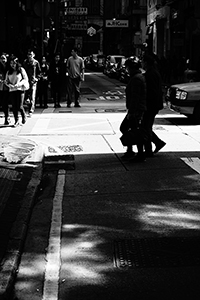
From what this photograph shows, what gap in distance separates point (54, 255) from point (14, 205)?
2034mm

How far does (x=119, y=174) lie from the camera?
34.8ft

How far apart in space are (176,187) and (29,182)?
2143 mm

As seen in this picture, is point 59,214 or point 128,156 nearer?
point 59,214

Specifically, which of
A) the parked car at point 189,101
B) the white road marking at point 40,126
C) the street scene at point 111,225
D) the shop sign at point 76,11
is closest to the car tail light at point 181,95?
the parked car at point 189,101

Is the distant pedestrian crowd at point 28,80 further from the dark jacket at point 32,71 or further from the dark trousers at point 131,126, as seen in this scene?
the dark trousers at point 131,126

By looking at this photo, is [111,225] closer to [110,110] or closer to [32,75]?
[32,75]

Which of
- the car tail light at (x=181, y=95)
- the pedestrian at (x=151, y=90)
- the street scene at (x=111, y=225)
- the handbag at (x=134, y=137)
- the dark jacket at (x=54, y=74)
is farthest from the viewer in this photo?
the dark jacket at (x=54, y=74)

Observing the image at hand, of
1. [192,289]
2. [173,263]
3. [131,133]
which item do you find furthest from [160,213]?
[131,133]

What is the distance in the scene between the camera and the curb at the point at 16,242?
546 centimetres

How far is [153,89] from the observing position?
11.7 metres

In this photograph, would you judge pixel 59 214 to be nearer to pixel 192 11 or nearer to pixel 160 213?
pixel 160 213

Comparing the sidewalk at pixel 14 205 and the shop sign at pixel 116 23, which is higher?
the shop sign at pixel 116 23

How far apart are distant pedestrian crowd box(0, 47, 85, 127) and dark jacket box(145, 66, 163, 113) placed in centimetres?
534

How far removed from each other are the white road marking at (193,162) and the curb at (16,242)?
270 centimetres
